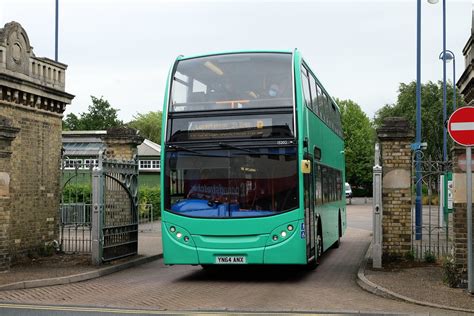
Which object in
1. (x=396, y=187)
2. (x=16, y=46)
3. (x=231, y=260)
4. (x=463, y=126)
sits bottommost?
(x=231, y=260)

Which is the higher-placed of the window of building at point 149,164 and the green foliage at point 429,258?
the window of building at point 149,164

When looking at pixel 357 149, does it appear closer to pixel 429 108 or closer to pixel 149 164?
pixel 429 108

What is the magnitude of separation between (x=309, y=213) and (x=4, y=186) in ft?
19.7

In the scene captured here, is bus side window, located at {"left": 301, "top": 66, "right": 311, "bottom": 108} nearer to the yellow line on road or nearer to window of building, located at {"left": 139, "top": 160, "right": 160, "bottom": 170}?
the yellow line on road

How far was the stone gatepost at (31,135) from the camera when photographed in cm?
1412

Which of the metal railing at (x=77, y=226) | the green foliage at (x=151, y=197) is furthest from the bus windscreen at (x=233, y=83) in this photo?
the green foliage at (x=151, y=197)

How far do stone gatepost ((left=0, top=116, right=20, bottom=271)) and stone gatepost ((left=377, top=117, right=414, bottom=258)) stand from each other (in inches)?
307

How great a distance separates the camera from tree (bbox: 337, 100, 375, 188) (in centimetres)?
6431

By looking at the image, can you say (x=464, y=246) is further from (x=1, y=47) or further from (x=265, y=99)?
(x=1, y=47)

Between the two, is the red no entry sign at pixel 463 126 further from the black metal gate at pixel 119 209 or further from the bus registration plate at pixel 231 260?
the black metal gate at pixel 119 209

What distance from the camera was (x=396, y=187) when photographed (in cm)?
1387

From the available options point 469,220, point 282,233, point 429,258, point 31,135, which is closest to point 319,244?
point 429,258

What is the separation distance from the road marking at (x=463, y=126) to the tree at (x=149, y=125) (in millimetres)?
73754

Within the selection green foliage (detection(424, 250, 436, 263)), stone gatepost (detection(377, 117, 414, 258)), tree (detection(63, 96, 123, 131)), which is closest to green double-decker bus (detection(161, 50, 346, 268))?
stone gatepost (detection(377, 117, 414, 258))
